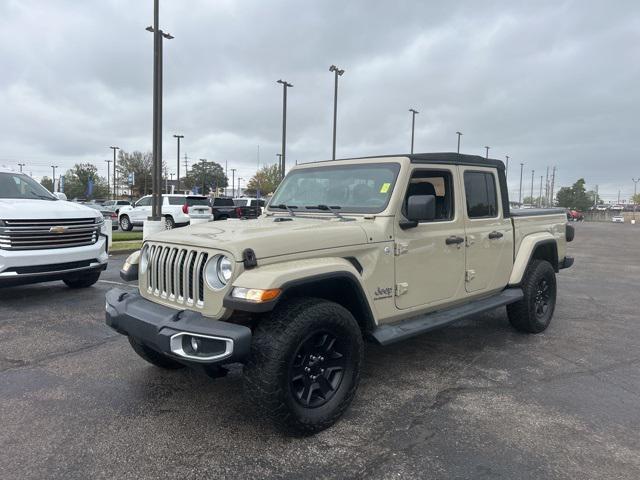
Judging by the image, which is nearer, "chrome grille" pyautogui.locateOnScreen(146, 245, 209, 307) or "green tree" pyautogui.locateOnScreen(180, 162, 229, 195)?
"chrome grille" pyautogui.locateOnScreen(146, 245, 209, 307)

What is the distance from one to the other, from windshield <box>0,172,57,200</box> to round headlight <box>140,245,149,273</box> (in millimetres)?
4584

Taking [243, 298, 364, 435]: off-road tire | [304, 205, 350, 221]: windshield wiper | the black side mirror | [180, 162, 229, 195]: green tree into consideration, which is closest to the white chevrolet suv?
[304, 205, 350, 221]: windshield wiper

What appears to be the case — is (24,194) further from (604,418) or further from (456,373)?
(604,418)

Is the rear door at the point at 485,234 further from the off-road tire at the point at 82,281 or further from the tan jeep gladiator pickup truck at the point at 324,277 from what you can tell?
the off-road tire at the point at 82,281

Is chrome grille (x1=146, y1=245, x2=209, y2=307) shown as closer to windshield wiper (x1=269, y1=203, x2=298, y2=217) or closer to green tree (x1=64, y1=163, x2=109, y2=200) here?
windshield wiper (x1=269, y1=203, x2=298, y2=217)

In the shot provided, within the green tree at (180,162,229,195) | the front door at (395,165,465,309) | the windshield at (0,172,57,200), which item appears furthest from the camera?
the green tree at (180,162,229,195)

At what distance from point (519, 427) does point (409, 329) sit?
0.98 m

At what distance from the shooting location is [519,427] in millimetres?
3287

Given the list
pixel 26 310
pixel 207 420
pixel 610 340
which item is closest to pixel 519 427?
pixel 207 420

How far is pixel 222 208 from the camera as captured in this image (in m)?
24.0

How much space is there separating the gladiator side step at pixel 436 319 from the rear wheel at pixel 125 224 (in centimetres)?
1960

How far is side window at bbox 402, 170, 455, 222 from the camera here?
4.16 metres

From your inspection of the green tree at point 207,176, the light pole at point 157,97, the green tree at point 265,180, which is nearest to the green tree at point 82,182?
the green tree at point 207,176

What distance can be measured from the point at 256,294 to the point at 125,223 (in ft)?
68.2
